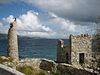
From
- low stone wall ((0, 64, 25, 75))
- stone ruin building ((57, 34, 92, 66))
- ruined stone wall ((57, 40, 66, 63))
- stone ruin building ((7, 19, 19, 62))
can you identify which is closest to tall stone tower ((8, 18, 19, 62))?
stone ruin building ((7, 19, 19, 62))

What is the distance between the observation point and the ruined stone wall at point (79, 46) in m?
38.6

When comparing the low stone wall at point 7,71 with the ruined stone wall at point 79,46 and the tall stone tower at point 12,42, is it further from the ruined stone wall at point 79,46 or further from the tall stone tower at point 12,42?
the ruined stone wall at point 79,46

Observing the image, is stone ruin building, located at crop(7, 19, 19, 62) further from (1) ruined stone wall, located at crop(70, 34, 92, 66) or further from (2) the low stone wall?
(2) the low stone wall

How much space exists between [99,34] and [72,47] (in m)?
17.4

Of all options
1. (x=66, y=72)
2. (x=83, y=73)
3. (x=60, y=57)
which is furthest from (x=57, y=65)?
(x=60, y=57)

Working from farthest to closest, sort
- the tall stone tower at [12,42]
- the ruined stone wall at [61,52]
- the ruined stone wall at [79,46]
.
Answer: the ruined stone wall at [61,52] < the ruined stone wall at [79,46] < the tall stone tower at [12,42]

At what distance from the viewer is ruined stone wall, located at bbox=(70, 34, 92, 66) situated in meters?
38.6

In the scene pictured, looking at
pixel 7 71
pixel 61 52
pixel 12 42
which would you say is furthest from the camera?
pixel 61 52

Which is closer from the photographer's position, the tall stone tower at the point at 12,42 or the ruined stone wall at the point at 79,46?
the tall stone tower at the point at 12,42

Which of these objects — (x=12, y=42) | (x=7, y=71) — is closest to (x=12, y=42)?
(x=12, y=42)

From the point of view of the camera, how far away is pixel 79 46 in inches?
1526

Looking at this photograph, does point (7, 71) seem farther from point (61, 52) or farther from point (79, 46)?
point (61, 52)

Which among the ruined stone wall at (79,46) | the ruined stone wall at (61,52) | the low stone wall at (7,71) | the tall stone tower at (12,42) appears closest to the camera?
the low stone wall at (7,71)

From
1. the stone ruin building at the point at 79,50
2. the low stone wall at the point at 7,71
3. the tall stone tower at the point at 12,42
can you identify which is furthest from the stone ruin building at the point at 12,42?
the low stone wall at the point at 7,71
